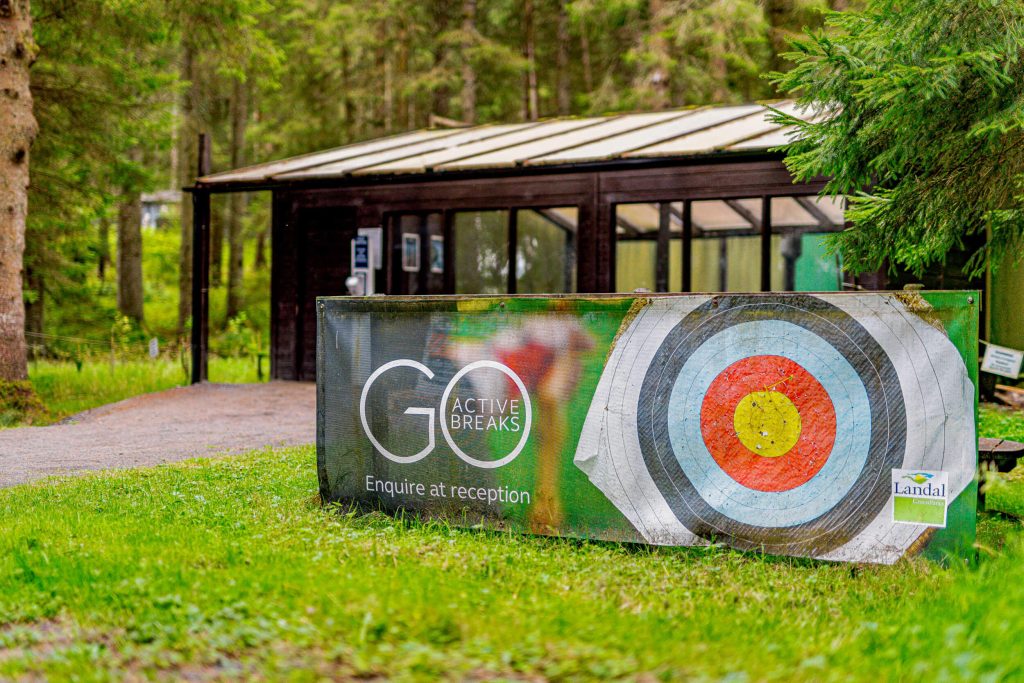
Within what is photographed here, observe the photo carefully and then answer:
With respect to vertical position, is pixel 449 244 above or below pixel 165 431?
above

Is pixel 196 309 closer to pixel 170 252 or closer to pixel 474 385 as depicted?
pixel 474 385

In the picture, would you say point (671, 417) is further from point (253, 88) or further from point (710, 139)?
point (253, 88)

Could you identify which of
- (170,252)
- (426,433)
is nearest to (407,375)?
(426,433)

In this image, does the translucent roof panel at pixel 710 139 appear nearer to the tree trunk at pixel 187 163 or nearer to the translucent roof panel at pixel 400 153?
the translucent roof panel at pixel 400 153

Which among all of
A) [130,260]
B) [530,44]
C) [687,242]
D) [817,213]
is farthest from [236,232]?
[817,213]

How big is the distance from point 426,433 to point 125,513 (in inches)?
67.5

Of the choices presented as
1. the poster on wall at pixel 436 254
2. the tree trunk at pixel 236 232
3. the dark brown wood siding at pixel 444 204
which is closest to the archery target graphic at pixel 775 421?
the dark brown wood siding at pixel 444 204

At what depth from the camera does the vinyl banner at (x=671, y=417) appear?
4.45 meters

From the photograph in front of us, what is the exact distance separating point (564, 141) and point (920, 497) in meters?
10.5

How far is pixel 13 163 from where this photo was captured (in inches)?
460

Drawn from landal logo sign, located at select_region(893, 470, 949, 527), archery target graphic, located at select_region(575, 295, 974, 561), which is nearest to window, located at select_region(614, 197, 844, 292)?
archery target graphic, located at select_region(575, 295, 974, 561)

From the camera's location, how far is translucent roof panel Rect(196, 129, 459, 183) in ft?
48.7

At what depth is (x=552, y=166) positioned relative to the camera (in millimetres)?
12773

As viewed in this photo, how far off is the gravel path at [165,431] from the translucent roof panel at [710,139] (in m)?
5.28
